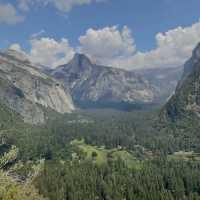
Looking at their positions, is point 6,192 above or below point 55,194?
above

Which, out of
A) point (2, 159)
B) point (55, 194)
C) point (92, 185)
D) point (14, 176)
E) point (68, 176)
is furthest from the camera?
point (68, 176)

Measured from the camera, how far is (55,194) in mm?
166250

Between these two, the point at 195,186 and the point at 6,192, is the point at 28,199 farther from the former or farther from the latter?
the point at 195,186

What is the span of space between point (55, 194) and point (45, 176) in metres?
26.3

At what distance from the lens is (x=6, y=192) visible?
26.4 m

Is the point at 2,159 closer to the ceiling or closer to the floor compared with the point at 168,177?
closer to the ceiling

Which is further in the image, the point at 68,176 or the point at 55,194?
the point at 68,176

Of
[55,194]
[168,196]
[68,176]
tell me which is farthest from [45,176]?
[168,196]

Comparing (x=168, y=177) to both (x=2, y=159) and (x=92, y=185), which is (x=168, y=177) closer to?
(x=92, y=185)

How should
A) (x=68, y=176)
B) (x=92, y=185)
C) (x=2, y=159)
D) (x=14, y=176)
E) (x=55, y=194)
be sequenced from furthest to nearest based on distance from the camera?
(x=68, y=176) < (x=92, y=185) < (x=55, y=194) < (x=14, y=176) < (x=2, y=159)

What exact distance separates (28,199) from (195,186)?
172 m

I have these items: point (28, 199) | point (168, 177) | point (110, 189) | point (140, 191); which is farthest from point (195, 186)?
point (28, 199)

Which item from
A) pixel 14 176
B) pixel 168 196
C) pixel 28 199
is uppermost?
pixel 14 176

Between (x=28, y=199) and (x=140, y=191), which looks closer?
(x=28, y=199)
